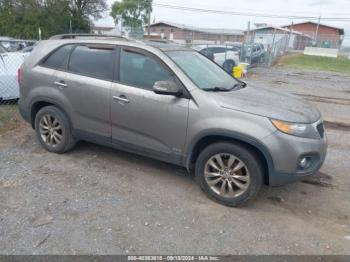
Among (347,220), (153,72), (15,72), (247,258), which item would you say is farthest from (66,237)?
(15,72)

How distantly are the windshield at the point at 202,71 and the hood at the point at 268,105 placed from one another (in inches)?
9.7

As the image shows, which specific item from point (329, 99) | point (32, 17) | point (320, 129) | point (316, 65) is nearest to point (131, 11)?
point (32, 17)

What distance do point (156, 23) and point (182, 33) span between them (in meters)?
6.63

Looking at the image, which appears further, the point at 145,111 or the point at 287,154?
→ the point at 145,111

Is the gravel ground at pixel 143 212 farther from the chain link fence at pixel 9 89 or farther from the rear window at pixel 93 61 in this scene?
the chain link fence at pixel 9 89

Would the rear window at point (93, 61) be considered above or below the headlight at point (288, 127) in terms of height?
above

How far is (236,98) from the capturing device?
11.3 ft

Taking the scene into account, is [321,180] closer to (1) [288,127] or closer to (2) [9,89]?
(1) [288,127]

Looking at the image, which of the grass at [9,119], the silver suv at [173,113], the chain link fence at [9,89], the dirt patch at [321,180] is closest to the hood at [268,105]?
the silver suv at [173,113]

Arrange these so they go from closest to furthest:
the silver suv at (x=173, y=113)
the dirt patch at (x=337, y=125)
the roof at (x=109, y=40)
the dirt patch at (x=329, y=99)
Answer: the silver suv at (x=173, y=113), the roof at (x=109, y=40), the dirt patch at (x=337, y=125), the dirt patch at (x=329, y=99)

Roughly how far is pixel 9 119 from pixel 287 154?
5258mm

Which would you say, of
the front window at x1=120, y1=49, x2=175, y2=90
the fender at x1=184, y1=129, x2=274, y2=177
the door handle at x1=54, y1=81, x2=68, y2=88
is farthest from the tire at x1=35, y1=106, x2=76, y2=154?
the fender at x1=184, y1=129, x2=274, y2=177

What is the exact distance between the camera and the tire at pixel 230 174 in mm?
3229

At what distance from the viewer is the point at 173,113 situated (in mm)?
3510
